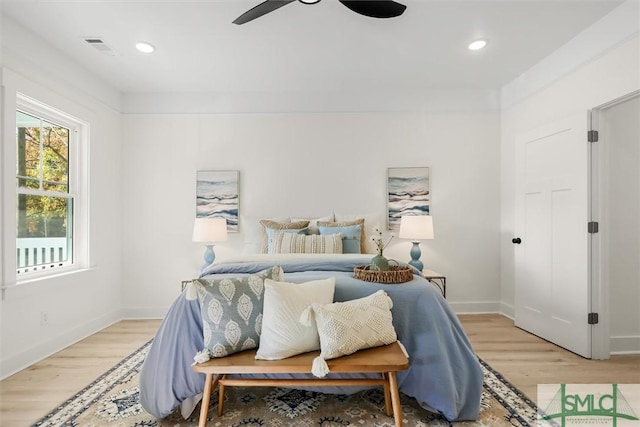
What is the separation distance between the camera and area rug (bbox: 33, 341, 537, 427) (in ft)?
6.03

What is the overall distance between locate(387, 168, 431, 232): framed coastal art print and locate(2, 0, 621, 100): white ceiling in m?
0.99

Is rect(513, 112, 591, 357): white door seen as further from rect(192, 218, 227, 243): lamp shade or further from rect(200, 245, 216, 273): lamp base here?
rect(200, 245, 216, 273): lamp base

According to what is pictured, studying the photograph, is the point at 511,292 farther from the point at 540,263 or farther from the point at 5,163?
the point at 5,163

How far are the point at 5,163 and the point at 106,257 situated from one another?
1471mm

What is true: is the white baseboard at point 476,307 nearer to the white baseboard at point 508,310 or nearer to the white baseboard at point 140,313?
the white baseboard at point 508,310

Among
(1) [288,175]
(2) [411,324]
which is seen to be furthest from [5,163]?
(2) [411,324]

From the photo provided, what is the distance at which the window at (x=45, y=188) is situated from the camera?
2717 mm

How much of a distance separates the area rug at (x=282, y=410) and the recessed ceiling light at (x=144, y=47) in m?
2.59

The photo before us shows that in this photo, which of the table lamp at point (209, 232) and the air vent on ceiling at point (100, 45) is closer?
the air vent on ceiling at point (100, 45)

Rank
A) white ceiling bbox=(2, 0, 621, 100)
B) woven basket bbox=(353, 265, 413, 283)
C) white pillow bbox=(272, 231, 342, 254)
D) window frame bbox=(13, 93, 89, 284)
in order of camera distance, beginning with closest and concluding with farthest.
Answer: woven basket bbox=(353, 265, 413, 283), white ceiling bbox=(2, 0, 621, 100), white pillow bbox=(272, 231, 342, 254), window frame bbox=(13, 93, 89, 284)

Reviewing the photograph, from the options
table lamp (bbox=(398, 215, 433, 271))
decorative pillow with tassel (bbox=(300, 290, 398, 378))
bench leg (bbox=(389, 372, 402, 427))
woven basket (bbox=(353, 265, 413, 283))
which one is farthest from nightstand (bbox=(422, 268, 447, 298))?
bench leg (bbox=(389, 372, 402, 427))

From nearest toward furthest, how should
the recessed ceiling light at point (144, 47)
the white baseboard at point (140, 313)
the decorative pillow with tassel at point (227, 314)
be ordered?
1. the decorative pillow with tassel at point (227, 314)
2. the recessed ceiling light at point (144, 47)
3. the white baseboard at point (140, 313)

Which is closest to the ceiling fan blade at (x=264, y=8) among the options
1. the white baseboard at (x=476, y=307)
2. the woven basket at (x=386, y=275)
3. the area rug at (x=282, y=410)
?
the woven basket at (x=386, y=275)

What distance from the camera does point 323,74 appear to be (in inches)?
137
